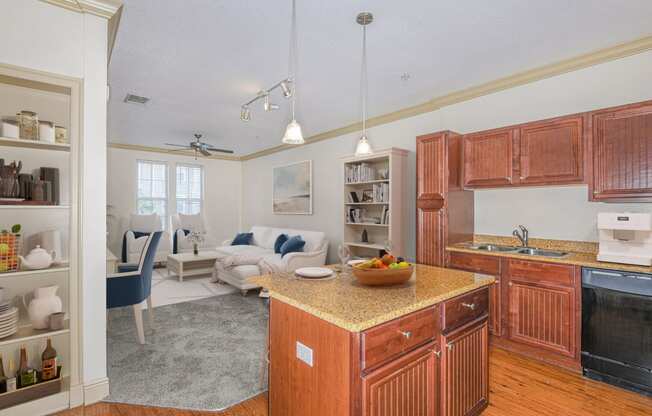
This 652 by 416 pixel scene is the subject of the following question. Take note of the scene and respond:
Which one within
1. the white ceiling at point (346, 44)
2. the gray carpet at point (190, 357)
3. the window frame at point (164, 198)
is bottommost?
the gray carpet at point (190, 357)

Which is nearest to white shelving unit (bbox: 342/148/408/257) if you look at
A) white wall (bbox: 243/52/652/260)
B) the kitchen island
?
white wall (bbox: 243/52/652/260)

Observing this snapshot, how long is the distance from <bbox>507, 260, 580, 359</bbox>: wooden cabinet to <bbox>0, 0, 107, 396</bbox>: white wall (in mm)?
3317

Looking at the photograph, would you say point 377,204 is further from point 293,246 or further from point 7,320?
point 7,320

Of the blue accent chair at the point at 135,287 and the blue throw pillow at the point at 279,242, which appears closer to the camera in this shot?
the blue accent chair at the point at 135,287

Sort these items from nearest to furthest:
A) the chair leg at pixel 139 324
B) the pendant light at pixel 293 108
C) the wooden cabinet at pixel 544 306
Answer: the pendant light at pixel 293 108
the wooden cabinet at pixel 544 306
the chair leg at pixel 139 324

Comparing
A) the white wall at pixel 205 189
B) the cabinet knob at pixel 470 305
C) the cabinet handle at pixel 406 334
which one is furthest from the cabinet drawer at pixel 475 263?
the white wall at pixel 205 189

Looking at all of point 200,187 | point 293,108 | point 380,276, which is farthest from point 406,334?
point 200,187

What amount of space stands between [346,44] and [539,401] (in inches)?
121

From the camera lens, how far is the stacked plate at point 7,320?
1947mm

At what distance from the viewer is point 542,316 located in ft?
8.93

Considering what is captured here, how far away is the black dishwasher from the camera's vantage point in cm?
226

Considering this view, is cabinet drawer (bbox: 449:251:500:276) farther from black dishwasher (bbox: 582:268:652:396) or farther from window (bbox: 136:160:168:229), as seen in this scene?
window (bbox: 136:160:168:229)

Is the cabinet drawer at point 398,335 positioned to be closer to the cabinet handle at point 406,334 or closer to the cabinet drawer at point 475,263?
the cabinet handle at point 406,334

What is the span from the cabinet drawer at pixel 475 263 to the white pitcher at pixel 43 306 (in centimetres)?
337
